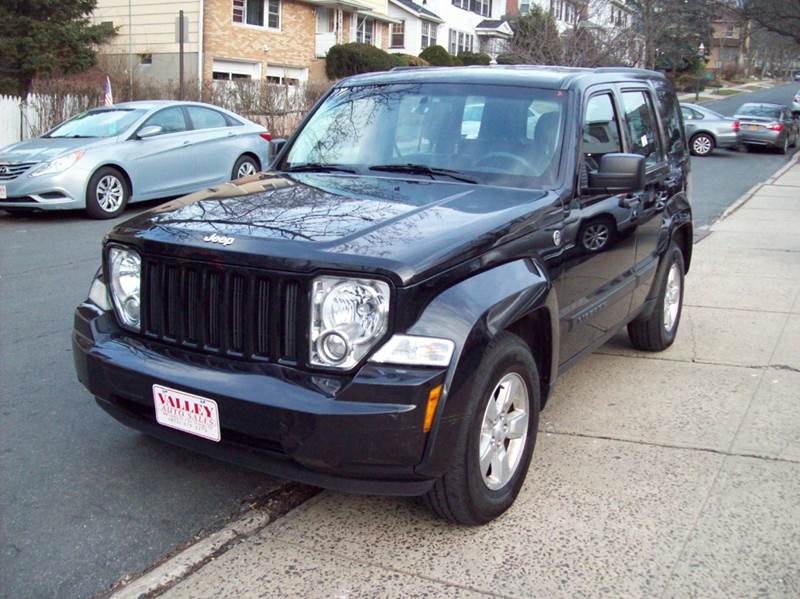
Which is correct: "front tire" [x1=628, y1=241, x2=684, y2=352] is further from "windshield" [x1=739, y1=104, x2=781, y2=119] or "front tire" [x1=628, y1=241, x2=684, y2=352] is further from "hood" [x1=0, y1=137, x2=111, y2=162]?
"windshield" [x1=739, y1=104, x2=781, y2=119]

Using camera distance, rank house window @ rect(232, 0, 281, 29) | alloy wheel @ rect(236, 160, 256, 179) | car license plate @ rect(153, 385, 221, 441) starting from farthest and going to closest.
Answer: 1. house window @ rect(232, 0, 281, 29)
2. alloy wheel @ rect(236, 160, 256, 179)
3. car license plate @ rect(153, 385, 221, 441)

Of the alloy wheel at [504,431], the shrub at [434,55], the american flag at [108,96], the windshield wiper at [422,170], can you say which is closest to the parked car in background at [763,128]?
the american flag at [108,96]

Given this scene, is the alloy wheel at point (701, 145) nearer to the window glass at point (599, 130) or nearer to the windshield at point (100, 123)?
the windshield at point (100, 123)

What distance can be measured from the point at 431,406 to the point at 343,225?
33.7 inches

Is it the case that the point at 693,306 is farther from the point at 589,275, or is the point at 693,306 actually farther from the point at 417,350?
the point at 417,350

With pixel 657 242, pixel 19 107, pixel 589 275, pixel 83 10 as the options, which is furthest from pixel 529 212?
pixel 83 10

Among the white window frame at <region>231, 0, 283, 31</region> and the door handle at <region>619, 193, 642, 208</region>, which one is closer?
the door handle at <region>619, 193, 642, 208</region>

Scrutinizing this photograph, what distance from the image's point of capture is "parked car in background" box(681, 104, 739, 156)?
24969 mm

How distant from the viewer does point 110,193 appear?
1155 centimetres

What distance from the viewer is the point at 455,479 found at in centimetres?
327

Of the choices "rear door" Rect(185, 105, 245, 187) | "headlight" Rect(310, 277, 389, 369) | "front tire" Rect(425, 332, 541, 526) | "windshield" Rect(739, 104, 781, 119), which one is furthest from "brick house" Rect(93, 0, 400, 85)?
"headlight" Rect(310, 277, 389, 369)

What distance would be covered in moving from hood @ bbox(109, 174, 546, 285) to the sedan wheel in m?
23.0

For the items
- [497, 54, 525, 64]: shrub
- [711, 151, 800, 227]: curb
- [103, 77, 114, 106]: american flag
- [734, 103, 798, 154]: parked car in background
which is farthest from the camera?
[497, 54, 525, 64]: shrub

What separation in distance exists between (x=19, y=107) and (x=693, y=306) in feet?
45.7
